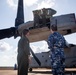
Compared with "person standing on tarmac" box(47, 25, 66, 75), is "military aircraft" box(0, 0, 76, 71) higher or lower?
higher

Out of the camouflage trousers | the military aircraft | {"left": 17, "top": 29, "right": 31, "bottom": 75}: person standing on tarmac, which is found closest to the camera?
{"left": 17, "top": 29, "right": 31, "bottom": 75}: person standing on tarmac

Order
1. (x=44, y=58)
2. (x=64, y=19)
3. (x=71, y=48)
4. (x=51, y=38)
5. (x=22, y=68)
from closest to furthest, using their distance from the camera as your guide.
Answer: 1. (x=22, y=68)
2. (x=51, y=38)
3. (x=64, y=19)
4. (x=71, y=48)
5. (x=44, y=58)

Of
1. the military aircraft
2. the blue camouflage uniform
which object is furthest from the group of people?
the military aircraft

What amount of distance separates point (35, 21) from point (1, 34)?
3.64 m

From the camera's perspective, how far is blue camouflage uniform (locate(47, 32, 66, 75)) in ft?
20.2

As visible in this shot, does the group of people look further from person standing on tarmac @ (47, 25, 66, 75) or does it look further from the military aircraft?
the military aircraft

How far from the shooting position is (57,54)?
20.2ft

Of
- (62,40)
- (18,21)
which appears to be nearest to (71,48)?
(62,40)

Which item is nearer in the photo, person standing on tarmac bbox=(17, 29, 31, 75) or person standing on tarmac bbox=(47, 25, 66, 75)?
person standing on tarmac bbox=(17, 29, 31, 75)

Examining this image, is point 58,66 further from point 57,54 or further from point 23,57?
point 23,57

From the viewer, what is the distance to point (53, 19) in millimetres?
11000

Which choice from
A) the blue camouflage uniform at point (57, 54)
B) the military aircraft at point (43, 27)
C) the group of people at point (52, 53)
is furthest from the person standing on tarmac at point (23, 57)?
the military aircraft at point (43, 27)

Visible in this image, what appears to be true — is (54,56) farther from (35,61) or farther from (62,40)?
(35,61)

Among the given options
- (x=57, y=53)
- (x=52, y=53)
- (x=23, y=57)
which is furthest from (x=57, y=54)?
(x=23, y=57)
